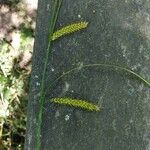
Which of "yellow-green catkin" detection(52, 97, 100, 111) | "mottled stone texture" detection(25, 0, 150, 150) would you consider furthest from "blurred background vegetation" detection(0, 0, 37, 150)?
"yellow-green catkin" detection(52, 97, 100, 111)

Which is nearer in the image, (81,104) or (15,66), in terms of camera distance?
(81,104)

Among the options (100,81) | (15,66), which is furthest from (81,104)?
(15,66)

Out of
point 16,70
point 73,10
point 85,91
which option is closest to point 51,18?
point 73,10

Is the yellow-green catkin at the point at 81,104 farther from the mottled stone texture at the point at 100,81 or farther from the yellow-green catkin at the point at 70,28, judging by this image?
the yellow-green catkin at the point at 70,28

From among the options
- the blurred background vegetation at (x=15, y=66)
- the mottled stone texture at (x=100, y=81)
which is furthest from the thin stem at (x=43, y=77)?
the blurred background vegetation at (x=15, y=66)

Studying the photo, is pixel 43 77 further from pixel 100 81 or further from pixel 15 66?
pixel 15 66

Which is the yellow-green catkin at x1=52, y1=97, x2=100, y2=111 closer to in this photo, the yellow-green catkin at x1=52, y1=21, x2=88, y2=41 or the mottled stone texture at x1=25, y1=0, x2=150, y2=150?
the mottled stone texture at x1=25, y1=0, x2=150, y2=150
